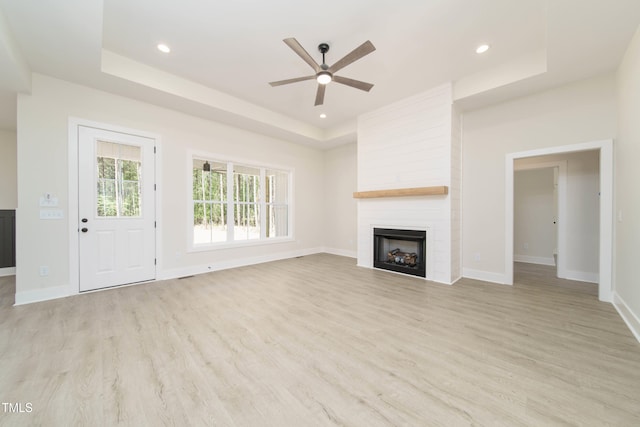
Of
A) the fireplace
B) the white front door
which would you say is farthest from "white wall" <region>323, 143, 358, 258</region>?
the white front door

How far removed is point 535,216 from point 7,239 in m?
10.5

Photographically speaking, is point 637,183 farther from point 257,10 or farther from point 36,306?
point 36,306

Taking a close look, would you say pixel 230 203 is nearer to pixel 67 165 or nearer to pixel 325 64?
pixel 67 165

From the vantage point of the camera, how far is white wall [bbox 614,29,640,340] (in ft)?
7.79

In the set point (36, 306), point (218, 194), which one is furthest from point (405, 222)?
point (36, 306)

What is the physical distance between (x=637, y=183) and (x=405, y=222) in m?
2.64

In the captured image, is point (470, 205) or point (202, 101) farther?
point (470, 205)

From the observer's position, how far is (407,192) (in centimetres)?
427

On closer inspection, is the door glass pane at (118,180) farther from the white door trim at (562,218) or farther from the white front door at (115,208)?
the white door trim at (562,218)

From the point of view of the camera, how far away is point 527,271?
459 centimetres

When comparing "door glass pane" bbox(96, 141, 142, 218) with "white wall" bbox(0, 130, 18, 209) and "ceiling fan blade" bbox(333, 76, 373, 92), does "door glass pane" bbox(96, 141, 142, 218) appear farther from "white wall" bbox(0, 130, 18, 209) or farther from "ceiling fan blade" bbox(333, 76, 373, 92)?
"ceiling fan blade" bbox(333, 76, 373, 92)

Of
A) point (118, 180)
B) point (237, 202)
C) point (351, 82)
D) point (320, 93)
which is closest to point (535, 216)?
point (351, 82)

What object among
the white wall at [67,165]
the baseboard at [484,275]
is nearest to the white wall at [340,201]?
the white wall at [67,165]

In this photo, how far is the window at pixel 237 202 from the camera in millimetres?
4660
